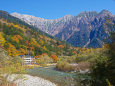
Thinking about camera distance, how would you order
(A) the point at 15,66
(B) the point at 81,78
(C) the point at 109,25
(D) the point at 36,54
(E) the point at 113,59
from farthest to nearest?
(D) the point at 36,54 < (A) the point at 15,66 < (B) the point at 81,78 < (C) the point at 109,25 < (E) the point at 113,59

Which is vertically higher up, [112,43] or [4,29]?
[4,29]

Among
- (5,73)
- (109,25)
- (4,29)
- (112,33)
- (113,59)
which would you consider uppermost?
(4,29)

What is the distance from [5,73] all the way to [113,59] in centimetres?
967

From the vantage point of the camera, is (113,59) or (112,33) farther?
(112,33)

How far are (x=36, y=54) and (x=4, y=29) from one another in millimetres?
39592

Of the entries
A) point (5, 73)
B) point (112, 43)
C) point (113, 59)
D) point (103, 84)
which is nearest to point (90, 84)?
point (103, 84)

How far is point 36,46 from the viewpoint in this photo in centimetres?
13000

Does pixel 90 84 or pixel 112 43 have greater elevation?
pixel 112 43

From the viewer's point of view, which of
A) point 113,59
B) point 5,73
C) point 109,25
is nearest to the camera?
point 113,59

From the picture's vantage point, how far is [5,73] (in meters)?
11.6

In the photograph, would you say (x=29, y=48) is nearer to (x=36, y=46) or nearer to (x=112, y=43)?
(x=36, y=46)

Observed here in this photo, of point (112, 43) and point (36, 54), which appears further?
point (36, 54)

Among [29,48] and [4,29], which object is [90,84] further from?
[4,29]

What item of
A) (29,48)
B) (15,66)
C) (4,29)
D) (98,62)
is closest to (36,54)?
(29,48)
